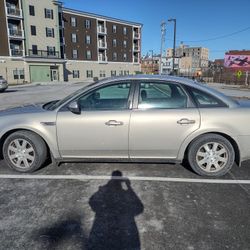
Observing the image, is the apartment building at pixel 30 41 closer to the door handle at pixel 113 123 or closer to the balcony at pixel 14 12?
the balcony at pixel 14 12

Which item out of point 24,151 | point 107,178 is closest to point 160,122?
point 107,178

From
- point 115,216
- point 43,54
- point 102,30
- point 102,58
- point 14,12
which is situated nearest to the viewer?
point 115,216

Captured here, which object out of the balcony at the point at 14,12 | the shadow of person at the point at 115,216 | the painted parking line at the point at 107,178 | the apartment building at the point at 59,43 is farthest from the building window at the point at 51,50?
the shadow of person at the point at 115,216

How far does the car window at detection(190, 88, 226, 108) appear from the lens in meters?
3.88

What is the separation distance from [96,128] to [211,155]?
74.9 inches

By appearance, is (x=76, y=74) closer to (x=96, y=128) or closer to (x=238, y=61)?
(x=238, y=61)

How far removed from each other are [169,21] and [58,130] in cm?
3542

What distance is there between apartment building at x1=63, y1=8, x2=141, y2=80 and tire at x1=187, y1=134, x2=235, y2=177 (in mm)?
52421

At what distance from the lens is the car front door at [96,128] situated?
384cm

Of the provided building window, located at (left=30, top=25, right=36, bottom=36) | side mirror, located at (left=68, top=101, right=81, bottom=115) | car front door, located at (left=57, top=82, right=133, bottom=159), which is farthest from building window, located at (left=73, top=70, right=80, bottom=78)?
side mirror, located at (left=68, top=101, right=81, bottom=115)

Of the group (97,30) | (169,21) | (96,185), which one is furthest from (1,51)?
(96,185)

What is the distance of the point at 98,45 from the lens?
58688 mm

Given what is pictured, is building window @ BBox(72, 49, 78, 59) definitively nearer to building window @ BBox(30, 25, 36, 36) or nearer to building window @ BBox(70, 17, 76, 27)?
building window @ BBox(70, 17, 76, 27)

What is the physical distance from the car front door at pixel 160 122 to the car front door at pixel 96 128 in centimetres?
16
